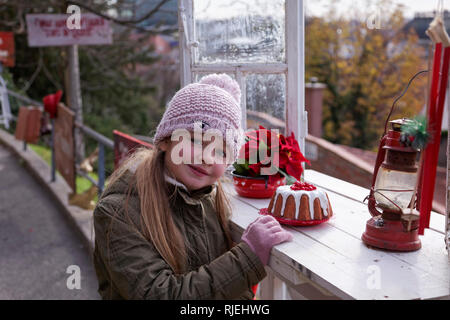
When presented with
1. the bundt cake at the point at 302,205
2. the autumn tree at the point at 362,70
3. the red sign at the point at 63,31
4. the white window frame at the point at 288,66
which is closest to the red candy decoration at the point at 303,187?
the bundt cake at the point at 302,205

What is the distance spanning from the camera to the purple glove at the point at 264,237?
154 centimetres

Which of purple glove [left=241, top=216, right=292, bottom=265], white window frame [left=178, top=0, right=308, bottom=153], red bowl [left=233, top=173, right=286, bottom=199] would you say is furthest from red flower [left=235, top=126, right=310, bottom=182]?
purple glove [left=241, top=216, right=292, bottom=265]

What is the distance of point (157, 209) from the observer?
1584 millimetres

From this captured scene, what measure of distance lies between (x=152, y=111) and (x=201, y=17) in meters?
17.8

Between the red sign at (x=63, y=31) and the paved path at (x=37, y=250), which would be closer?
the paved path at (x=37, y=250)

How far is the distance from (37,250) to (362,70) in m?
18.9

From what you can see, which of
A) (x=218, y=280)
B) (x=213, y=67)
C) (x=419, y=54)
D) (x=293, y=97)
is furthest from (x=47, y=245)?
(x=419, y=54)

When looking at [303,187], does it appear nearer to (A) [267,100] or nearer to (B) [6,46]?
(A) [267,100]

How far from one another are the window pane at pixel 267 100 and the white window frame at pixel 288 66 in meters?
0.03

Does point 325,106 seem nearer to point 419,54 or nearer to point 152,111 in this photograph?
point 419,54

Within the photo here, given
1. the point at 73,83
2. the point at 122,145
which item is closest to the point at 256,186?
the point at 122,145

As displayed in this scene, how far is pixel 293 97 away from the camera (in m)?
2.36

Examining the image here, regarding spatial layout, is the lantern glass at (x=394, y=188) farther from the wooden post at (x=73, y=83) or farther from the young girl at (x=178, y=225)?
the wooden post at (x=73, y=83)

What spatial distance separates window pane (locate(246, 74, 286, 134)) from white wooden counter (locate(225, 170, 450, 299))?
2.38 feet
